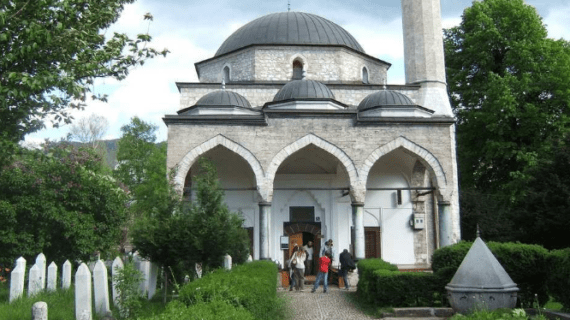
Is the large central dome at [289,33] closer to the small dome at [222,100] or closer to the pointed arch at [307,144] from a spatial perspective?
the small dome at [222,100]

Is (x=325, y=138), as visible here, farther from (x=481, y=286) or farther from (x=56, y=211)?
(x=481, y=286)

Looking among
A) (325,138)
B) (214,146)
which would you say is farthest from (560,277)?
(214,146)

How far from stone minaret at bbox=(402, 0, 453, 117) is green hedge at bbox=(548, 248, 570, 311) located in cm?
996

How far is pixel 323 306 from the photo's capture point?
8.96 meters

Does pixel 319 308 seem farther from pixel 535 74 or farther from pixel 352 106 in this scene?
pixel 535 74

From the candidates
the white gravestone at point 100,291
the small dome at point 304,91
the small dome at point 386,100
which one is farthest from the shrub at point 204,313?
the small dome at point 386,100

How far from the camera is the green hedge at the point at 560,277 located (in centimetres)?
628

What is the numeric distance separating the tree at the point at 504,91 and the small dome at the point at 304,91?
6114 millimetres

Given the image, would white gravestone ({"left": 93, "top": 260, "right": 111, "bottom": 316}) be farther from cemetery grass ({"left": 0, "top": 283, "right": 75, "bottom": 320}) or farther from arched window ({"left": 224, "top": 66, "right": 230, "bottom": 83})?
arched window ({"left": 224, "top": 66, "right": 230, "bottom": 83})

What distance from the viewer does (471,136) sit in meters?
18.6

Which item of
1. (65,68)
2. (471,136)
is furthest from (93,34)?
(471,136)

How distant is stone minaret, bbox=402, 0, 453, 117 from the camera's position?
16438 mm

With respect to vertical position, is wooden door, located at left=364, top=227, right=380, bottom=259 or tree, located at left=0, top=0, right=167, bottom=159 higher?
tree, located at left=0, top=0, right=167, bottom=159

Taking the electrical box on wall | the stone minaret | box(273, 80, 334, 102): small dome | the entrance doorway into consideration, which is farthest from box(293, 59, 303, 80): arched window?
the electrical box on wall
